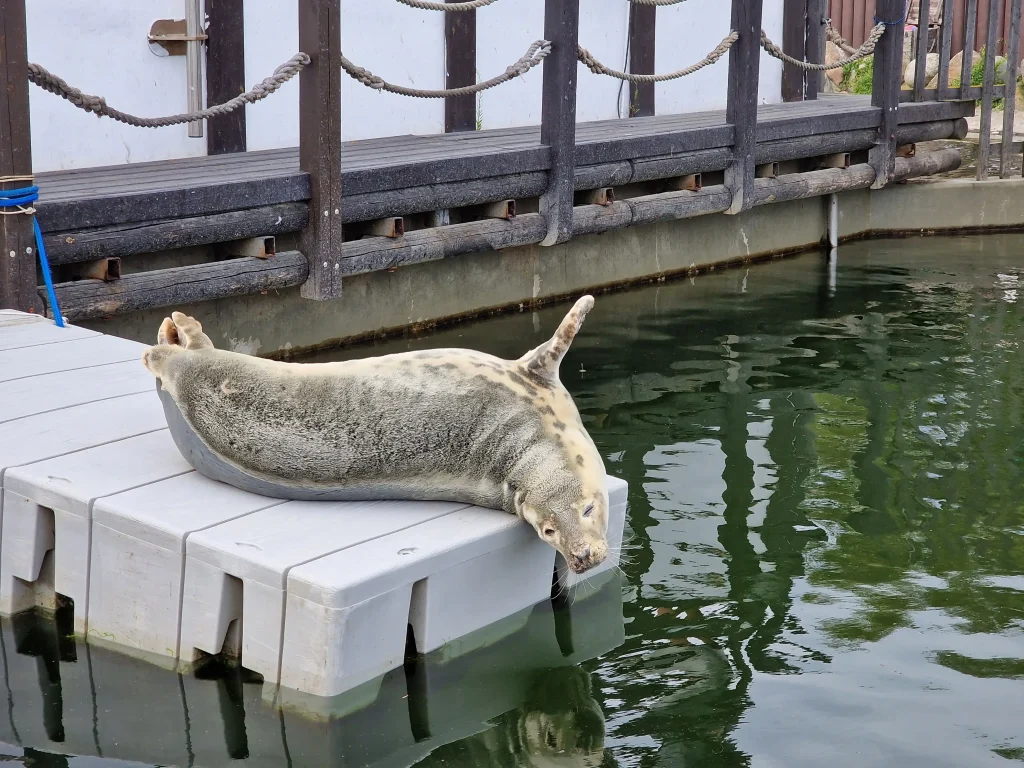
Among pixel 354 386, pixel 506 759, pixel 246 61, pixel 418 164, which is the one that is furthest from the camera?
pixel 246 61

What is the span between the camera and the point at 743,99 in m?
9.08

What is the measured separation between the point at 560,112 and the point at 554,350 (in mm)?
4249

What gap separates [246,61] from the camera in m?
8.33

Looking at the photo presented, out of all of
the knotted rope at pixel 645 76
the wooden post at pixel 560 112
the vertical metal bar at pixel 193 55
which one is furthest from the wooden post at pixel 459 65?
the vertical metal bar at pixel 193 55

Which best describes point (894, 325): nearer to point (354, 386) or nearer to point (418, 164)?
point (418, 164)

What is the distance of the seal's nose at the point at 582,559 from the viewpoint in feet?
12.0

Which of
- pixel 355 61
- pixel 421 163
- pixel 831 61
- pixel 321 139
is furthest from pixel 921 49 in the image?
pixel 831 61

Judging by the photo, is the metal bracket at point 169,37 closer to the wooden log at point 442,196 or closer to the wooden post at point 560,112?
the wooden log at point 442,196

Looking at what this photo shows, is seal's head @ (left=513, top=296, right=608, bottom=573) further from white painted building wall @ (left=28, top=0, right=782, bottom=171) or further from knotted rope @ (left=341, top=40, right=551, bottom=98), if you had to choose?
white painted building wall @ (left=28, top=0, right=782, bottom=171)

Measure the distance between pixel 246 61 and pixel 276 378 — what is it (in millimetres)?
4958

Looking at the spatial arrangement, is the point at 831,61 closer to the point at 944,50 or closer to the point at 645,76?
the point at 944,50

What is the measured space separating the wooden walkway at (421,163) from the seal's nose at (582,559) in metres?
3.08

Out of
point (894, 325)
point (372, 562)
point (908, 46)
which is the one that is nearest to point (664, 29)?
point (894, 325)

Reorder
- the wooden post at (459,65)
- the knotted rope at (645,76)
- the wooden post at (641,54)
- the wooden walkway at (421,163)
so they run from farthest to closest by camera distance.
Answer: the wooden post at (641,54) → the wooden post at (459,65) → the knotted rope at (645,76) → the wooden walkway at (421,163)
